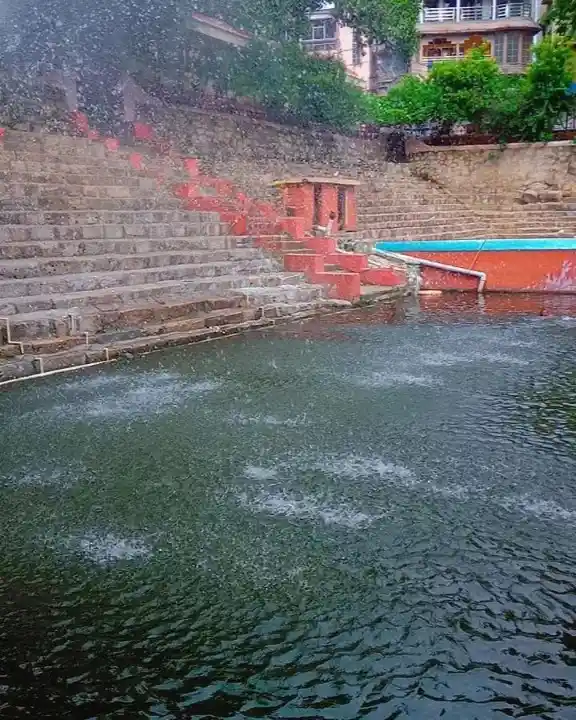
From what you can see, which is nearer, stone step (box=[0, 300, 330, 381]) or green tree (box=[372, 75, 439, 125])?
stone step (box=[0, 300, 330, 381])

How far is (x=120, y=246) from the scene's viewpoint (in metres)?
9.32

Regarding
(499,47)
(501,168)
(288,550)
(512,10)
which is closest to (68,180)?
(288,550)

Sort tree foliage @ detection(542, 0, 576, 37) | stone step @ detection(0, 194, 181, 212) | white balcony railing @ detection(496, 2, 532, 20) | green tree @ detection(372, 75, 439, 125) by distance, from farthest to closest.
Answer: white balcony railing @ detection(496, 2, 532, 20), green tree @ detection(372, 75, 439, 125), tree foliage @ detection(542, 0, 576, 37), stone step @ detection(0, 194, 181, 212)

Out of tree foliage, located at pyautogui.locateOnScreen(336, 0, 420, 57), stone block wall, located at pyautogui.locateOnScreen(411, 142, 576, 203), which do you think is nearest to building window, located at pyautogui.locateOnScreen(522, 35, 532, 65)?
tree foliage, located at pyautogui.locateOnScreen(336, 0, 420, 57)

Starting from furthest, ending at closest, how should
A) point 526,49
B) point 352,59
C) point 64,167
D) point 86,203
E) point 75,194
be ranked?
point 352,59 < point 526,49 < point 64,167 < point 75,194 < point 86,203

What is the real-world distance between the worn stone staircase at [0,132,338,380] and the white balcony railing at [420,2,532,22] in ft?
94.2

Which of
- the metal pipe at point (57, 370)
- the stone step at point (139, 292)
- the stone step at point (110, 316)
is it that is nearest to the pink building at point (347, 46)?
the stone step at point (139, 292)

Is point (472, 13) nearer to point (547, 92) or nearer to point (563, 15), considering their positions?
point (547, 92)

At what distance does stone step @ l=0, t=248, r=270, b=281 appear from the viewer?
25.7ft

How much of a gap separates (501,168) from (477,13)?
57.5ft

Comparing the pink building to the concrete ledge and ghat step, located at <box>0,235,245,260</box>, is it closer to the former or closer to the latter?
the concrete ledge

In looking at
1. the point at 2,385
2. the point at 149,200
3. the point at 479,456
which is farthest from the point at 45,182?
the point at 479,456

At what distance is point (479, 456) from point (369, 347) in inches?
132

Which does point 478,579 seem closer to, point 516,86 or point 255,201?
point 255,201
